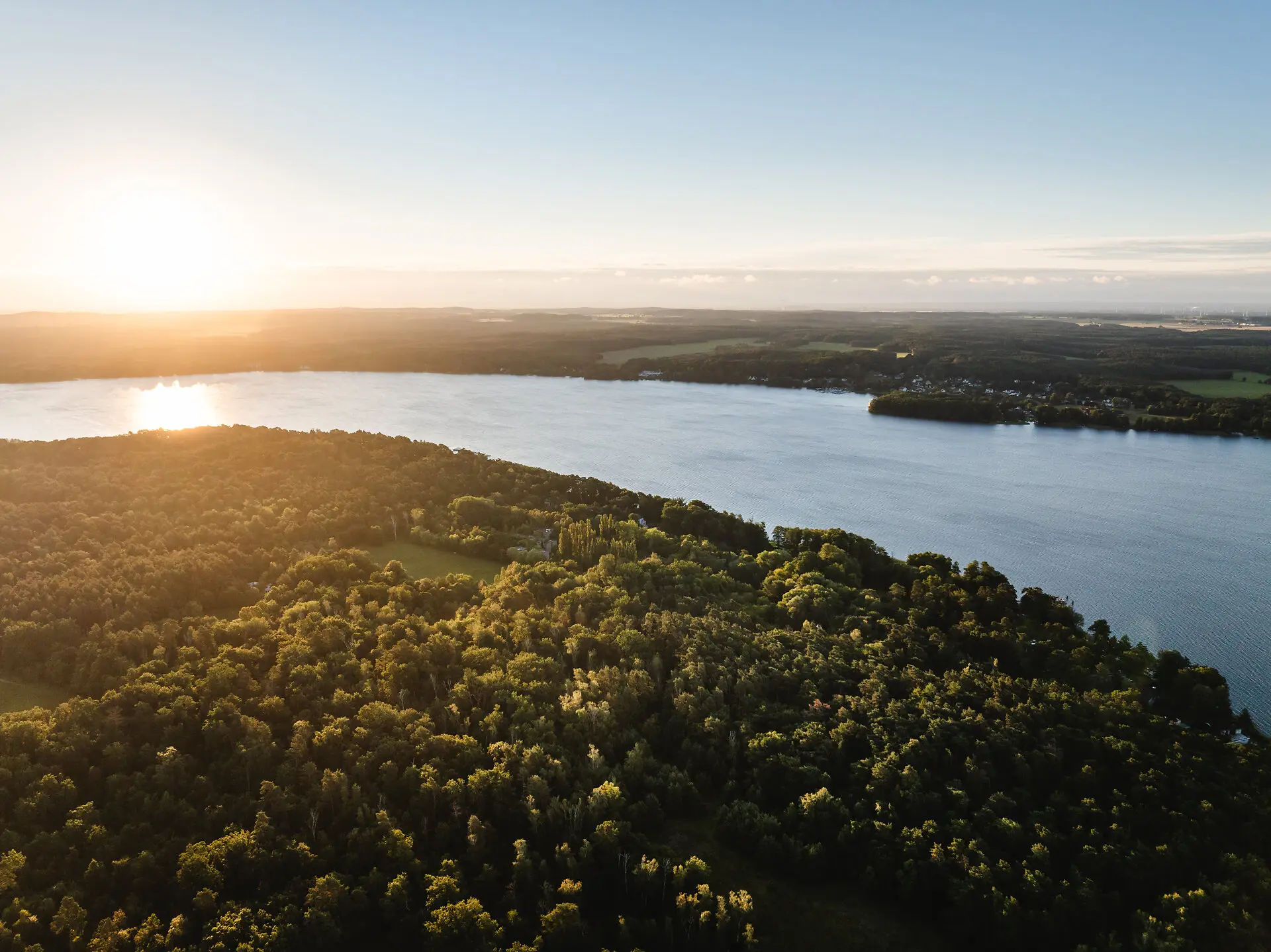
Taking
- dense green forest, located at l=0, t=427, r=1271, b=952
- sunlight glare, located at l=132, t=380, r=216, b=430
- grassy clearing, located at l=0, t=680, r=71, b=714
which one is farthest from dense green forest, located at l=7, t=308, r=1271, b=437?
grassy clearing, located at l=0, t=680, r=71, b=714

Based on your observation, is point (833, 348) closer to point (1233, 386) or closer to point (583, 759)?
point (1233, 386)

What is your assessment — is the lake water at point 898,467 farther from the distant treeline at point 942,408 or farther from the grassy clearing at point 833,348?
the grassy clearing at point 833,348

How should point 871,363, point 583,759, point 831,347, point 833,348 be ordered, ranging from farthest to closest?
point 831,347
point 833,348
point 871,363
point 583,759

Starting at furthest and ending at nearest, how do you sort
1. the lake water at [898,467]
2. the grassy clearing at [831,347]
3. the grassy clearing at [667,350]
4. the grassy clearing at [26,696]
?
1. the grassy clearing at [831,347]
2. the grassy clearing at [667,350]
3. the lake water at [898,467]
4. the grassy clearing at [26,696]

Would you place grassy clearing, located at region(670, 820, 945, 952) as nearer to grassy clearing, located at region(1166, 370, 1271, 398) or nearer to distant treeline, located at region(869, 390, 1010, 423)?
distant treeline, located at region(869, 390, 1010, 423)

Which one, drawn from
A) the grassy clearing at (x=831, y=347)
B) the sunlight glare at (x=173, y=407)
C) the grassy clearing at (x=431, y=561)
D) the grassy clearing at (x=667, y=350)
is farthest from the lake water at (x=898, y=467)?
the grassy clearing at (x=831, y=347)

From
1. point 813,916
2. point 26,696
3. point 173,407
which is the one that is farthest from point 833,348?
point 26,696
